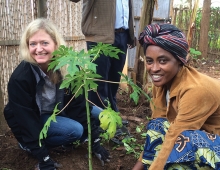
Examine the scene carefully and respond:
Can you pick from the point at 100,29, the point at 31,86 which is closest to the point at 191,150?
the point at 31,86

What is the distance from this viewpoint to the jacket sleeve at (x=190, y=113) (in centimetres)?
166

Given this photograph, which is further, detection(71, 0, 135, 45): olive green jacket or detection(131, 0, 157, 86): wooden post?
detection(131, 0, 157, 86): wooden post

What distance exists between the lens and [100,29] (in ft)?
9.86

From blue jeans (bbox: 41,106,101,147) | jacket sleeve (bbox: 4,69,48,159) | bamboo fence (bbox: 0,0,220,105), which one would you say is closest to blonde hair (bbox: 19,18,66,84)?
jacket sleeve (bbox: 4,69,48,159)

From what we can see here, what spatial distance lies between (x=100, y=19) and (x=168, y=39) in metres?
1.44

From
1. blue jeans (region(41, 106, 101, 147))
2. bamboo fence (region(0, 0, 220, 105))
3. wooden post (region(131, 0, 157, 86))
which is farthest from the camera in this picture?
wooden post (region(131, 0, 157, 86))

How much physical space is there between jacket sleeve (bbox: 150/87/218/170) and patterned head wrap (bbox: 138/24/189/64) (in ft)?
0.77

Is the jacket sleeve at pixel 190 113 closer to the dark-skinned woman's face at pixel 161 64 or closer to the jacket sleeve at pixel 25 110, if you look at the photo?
the dark-skinned woman's face at pixel 161 64

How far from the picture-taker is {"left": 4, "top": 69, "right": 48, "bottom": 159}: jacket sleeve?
215 cm

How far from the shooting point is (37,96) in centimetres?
231

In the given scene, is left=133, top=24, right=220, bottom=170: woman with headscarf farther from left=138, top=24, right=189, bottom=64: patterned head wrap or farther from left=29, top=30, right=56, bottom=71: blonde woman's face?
left=29, top=30, right=56, bottom=71: blonde woman's face

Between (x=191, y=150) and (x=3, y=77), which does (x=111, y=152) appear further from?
(x=3, y=77)

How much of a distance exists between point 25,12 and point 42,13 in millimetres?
398

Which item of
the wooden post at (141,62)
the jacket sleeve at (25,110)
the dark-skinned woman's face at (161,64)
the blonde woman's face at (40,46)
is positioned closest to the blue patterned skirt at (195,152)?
the dark-skinned woman's face at (161,64)
